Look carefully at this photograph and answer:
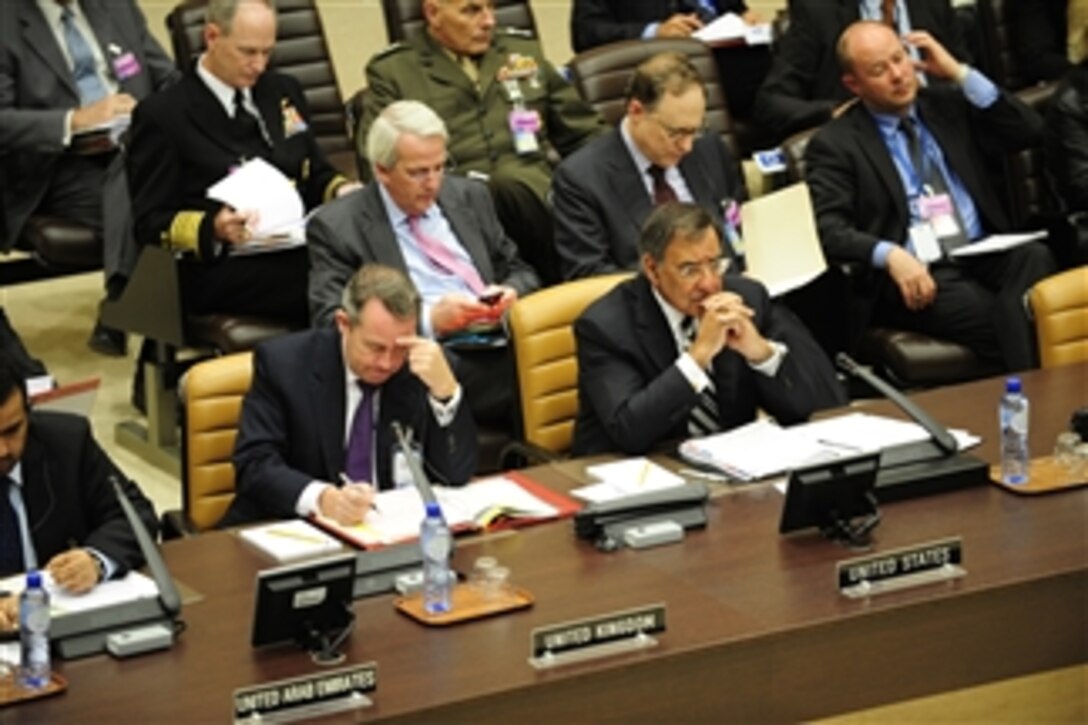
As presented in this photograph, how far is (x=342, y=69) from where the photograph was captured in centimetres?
1014

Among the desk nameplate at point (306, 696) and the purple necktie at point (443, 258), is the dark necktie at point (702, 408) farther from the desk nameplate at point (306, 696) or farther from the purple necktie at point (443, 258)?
the desk nameplate at point (306, 696)

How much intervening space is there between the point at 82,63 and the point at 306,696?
4.46 meters

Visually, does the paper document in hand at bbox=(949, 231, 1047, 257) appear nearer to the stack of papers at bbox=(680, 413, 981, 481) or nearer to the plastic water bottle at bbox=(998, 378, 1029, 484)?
the stack of papers at bbox=(680, 413, 981, 481)

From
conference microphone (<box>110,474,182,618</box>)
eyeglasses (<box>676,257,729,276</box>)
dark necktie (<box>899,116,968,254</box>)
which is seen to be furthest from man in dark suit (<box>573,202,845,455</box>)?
dark necktie (<box>899,116,968,254</box>)

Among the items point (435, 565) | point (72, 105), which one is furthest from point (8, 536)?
point (72, 105)

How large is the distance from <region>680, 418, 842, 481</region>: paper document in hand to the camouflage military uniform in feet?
6.47

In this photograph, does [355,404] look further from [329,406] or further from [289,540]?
[289,540]

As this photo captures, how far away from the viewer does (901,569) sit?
181 inches

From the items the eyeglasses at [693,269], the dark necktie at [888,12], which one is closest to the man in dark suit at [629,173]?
the eyeglasses at [693,269]

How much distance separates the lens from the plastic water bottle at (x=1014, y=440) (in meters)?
5.18

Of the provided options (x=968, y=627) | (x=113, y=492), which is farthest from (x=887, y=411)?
(x=113, y=492)

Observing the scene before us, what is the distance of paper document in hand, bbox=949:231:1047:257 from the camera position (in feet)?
23.9

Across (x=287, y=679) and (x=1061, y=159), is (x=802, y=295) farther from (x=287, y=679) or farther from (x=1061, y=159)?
(x=287, y=679)

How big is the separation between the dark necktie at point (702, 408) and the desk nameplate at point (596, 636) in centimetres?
156
